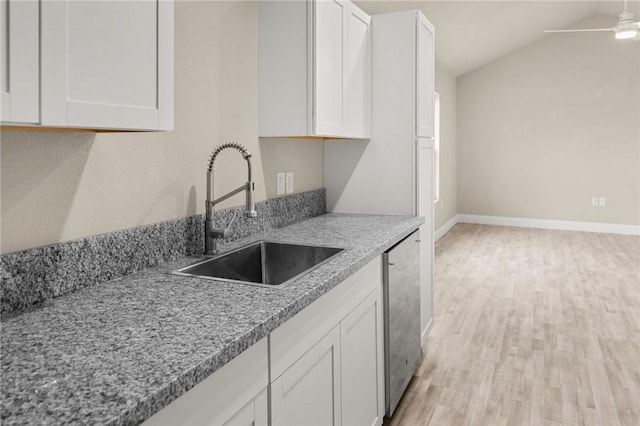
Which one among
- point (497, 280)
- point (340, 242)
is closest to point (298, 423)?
point (340, 242)

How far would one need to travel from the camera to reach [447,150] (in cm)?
747

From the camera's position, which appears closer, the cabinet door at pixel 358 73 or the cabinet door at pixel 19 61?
the cabinet door at pixel 19 61

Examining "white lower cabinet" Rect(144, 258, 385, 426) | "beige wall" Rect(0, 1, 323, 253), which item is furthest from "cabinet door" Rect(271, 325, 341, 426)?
"beige wall" Rect(0, 1, 323, 253)

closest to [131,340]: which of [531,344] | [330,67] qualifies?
[330,67]

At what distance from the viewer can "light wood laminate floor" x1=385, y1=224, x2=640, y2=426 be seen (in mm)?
2350

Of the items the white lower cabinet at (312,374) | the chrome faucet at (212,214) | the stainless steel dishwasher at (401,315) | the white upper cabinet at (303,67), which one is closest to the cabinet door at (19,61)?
the white lower cabinet at (312,374)

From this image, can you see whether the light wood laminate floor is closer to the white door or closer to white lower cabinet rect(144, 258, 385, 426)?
the white door

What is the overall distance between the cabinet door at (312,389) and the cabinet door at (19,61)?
785mm

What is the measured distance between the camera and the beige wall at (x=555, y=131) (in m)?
7.07

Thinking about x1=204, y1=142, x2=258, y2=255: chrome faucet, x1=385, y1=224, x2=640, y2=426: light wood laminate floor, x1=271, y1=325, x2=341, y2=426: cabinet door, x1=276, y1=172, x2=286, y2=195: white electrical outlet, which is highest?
x1=276, y1=172, x2=286, y2=195: white electrical outlet

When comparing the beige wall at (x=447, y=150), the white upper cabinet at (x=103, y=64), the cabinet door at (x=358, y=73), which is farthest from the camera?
the beige wall at (x=447, y=150)

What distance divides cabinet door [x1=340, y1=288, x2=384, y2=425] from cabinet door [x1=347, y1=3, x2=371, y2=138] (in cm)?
96

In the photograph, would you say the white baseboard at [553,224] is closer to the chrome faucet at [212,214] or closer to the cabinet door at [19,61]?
the chrome faucet at [212,214]

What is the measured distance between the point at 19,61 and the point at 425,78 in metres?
2.33
